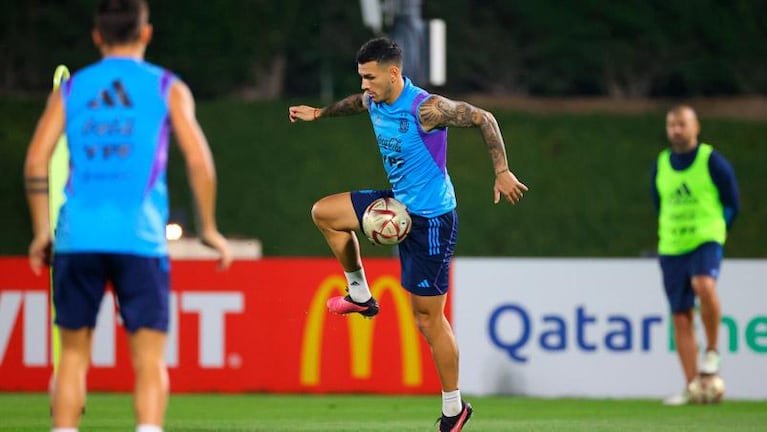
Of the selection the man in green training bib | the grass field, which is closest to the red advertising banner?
the grass field

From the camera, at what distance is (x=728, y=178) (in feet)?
40.0

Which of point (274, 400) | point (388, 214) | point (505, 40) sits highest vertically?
point (505, 40)

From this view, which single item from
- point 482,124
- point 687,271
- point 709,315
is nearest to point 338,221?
point 482,124

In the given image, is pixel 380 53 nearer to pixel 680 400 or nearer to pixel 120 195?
pixel 120 195

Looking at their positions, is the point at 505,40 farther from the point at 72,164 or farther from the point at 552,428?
the point at 72,164

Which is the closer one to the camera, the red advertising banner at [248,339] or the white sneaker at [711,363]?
the white sneaker at [711,363]

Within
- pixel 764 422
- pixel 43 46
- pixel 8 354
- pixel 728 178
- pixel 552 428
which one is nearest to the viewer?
pixel 552 428

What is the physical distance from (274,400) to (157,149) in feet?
22.3

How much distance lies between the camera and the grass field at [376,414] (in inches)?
385

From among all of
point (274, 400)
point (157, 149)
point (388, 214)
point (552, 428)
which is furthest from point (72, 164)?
point (274, 400)

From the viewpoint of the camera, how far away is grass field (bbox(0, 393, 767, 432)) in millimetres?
9789

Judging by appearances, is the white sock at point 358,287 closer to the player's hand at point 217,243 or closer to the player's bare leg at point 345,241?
the player's bare leg at point 345,241

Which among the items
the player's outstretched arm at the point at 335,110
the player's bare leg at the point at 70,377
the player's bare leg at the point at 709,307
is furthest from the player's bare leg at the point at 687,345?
the player's bare leg at the point at 70,377

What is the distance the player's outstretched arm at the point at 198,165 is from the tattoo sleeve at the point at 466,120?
2.21 metres
